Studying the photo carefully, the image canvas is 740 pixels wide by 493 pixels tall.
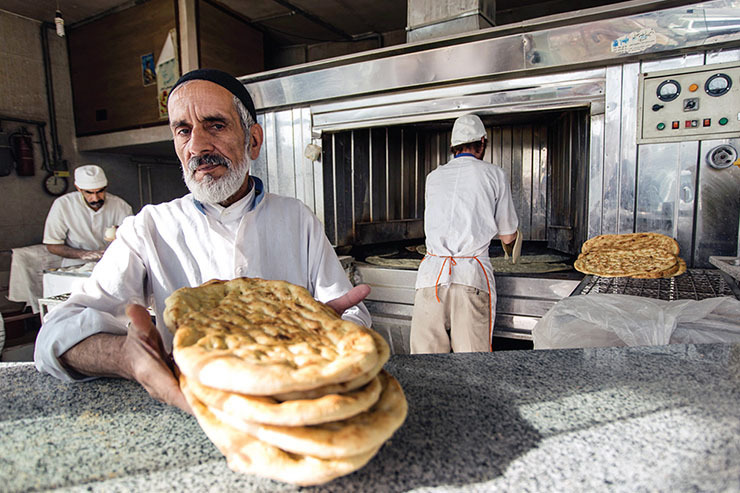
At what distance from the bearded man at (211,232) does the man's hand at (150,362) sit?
0.48 meters

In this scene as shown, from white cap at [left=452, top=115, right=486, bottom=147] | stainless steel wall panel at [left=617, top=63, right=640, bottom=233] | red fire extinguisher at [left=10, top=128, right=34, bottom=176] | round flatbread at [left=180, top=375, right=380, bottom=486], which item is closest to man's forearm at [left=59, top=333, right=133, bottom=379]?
round flatbread at [left=180, top=375, right=380, bottom=486]

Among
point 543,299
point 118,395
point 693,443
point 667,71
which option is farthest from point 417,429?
point 667,71

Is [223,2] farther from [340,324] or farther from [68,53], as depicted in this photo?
[340,324]

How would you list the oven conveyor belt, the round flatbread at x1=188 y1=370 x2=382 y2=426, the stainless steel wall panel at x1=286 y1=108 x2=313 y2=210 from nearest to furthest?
the round flatbread at x1=188 y1=370 x2=382 y2=426 → the oven conveyor belt → the stainless steel wall panel at x1=286 y1=108 x2=313 y2=210

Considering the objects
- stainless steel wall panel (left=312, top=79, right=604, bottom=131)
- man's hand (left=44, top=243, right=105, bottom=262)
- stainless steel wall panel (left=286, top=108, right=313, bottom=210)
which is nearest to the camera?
stainless steel wall panel (left=312, top=79, right=604, bottom=131)

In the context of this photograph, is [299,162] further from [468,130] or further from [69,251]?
[69,251]

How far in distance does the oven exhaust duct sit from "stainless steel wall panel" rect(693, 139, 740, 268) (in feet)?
5.32

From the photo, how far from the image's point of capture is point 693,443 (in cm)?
63

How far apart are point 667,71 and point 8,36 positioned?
6.83m

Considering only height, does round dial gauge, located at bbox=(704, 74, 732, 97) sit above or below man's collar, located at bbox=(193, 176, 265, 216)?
above

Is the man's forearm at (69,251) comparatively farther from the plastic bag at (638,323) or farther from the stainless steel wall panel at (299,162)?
the plastic bag at (638,323)

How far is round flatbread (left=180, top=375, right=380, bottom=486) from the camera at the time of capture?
1.73ft

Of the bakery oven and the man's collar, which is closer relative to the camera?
the man's collar

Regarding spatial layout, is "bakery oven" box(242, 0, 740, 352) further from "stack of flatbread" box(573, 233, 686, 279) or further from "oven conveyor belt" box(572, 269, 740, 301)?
"oven conveyor belt" box(572, 269, 740, 301)
